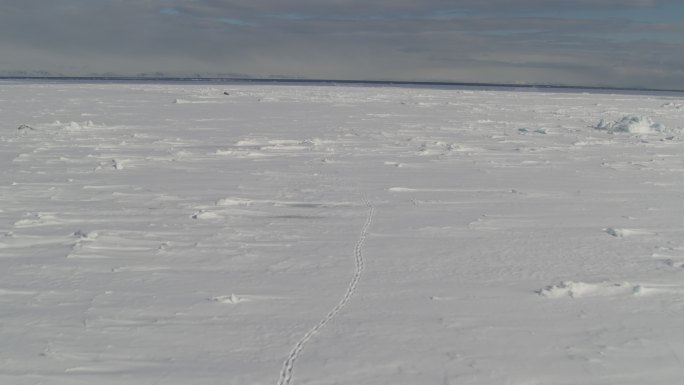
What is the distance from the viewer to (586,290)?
519cm

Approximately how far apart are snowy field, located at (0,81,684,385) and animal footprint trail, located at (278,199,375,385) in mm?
15

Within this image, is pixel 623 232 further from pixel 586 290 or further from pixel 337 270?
pixel 337 270

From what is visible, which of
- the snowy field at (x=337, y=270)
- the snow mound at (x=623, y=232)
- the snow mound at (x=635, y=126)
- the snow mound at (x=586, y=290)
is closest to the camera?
the snowy field at (x=337, y=270)

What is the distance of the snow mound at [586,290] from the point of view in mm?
5109

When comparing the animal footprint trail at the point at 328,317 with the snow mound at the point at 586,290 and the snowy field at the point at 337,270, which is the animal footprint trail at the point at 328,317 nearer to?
the snowy field at the point at 337,270

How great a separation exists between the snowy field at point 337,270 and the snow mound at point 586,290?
2 centimetres

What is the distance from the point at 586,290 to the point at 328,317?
6.45ft

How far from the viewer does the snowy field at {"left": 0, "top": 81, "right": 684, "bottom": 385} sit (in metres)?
3.95

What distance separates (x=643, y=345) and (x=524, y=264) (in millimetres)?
1699

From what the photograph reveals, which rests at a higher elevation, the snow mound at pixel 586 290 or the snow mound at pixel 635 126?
the snow mound at pixel 635 126

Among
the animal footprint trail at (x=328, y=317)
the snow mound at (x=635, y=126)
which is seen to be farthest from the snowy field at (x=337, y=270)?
the snow mound at (x=635, y=126)

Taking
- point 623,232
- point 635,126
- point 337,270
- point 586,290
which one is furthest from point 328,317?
point 635,126

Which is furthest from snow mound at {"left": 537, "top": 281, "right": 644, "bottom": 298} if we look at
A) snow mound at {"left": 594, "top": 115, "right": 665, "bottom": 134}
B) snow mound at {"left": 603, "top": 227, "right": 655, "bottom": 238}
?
snow mound at {"left": 594, "top": 115, "right": 665, "bottom": 134}

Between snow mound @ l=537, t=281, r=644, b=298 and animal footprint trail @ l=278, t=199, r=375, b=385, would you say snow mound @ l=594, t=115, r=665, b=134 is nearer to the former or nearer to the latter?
animal footprint trail @ l=278, t=199, r=375, b=385
